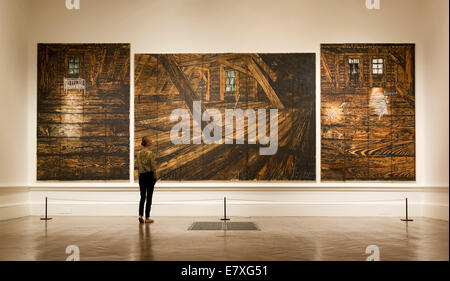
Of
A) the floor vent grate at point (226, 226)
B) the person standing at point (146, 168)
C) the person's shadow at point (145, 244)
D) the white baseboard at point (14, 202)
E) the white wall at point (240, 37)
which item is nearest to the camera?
the person's shadow at point (145, 244)

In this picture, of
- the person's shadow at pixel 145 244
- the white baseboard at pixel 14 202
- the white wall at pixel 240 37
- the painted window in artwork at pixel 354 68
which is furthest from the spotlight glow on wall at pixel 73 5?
the painted window in artwork at pixel 354 68

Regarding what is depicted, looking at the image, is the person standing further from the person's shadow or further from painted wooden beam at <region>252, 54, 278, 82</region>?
painted wooden beam at <region>252, 54, 278, 82</region>

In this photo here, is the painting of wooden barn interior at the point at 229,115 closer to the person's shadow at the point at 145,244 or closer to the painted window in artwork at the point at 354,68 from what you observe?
the painted window in artwork at the point at 354,68

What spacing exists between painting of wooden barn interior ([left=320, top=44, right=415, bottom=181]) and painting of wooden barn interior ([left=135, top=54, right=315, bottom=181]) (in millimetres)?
457

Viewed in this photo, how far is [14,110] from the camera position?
9695 mm

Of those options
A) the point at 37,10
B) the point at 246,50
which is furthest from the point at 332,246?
the point at 37,10

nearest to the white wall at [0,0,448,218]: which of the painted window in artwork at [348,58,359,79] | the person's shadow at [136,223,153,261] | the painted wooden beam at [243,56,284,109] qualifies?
the painted wooden beam at [243,56,284,109]

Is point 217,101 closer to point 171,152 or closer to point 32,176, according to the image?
point 171,152

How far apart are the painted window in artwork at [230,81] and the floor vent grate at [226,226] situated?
3347mm

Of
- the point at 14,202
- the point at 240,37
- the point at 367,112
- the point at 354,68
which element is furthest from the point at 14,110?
the point at 367,112

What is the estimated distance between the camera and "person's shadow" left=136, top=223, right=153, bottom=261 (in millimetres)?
5094

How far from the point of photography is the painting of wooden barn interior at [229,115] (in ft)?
33.4

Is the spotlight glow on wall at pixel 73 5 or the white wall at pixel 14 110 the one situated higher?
the spotlight glow on wall at pixel 73 5

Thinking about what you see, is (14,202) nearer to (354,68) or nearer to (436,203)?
(354,68)
